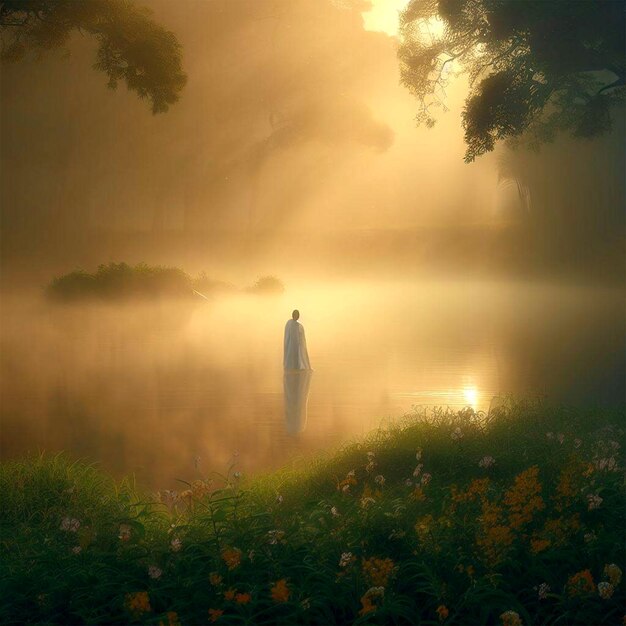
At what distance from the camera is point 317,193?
5412 centimetres

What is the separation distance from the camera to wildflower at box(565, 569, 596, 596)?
4.55m

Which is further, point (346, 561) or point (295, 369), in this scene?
point (295, 369)

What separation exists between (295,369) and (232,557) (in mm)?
11231

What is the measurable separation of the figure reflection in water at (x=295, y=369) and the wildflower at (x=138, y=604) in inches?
307

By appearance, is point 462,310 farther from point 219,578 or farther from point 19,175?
point 219,578

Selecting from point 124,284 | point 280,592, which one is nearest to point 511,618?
point 280,592

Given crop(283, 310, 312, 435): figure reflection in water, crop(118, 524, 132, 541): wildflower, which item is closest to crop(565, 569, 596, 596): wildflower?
crop(118, 524, 132, 541): wildflower

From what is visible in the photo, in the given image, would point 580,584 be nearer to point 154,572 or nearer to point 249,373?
point 154,572

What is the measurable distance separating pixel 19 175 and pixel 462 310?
2469 centimetres

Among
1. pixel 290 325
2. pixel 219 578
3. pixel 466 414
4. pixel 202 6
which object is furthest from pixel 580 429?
pixel 202 6

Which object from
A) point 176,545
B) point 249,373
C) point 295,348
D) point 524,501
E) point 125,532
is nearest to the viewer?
point 176,545

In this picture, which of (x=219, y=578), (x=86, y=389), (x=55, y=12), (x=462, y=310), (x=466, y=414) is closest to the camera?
(x=219, y=578)

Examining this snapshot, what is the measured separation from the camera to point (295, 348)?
1567 cm

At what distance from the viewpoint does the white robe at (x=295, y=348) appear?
50.3 feet
